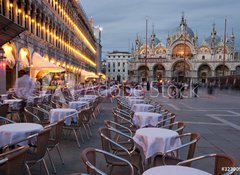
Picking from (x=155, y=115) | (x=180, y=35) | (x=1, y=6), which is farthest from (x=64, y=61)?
(x=180, y=35)

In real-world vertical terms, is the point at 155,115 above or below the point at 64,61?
below

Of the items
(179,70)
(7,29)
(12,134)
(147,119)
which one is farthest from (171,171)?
(179,70)

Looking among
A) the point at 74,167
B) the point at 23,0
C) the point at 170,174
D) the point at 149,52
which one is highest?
the point at 149,52

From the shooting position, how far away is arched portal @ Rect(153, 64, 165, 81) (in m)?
97.4

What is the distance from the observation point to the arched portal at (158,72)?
320ft

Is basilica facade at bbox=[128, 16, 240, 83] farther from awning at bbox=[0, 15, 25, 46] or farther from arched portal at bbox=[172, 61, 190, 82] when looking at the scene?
awning at bbox=[0, 15, 25, 46]

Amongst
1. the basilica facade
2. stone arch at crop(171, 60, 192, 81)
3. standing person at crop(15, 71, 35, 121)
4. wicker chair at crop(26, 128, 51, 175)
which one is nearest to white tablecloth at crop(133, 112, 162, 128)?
wicker chair at crop(26, 128, 51, 175)

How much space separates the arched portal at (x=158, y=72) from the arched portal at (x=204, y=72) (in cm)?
1353

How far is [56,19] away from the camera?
31.2m

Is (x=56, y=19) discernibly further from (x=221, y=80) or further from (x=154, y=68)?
(x=154, y=68)

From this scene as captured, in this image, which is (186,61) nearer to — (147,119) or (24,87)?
(24,87)

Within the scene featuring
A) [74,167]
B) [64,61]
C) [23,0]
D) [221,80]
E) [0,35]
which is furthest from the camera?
[221,80]

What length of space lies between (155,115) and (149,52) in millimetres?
100951

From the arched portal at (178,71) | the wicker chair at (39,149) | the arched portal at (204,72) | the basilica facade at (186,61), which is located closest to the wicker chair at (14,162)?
the wicker chair at (39,149)
